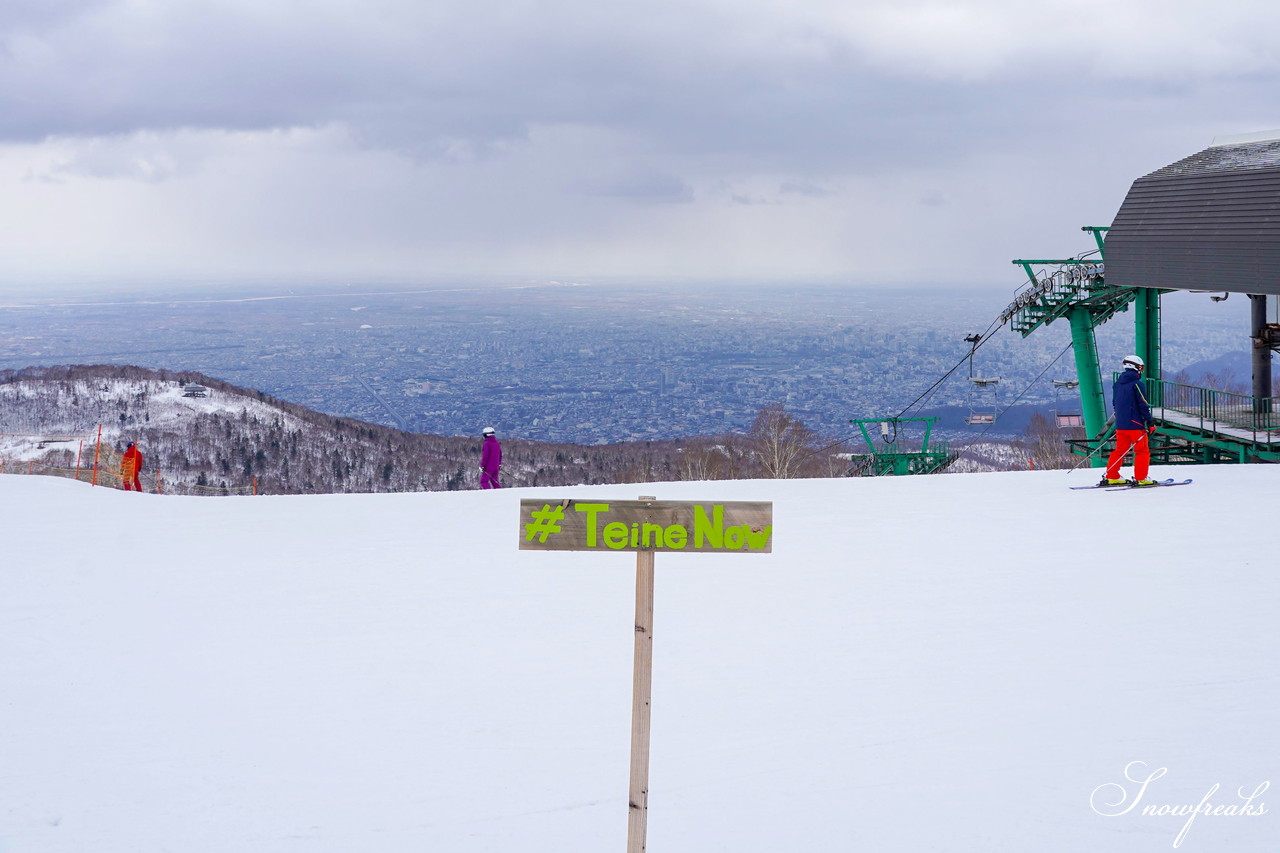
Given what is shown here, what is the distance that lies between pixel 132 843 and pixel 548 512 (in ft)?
9.81

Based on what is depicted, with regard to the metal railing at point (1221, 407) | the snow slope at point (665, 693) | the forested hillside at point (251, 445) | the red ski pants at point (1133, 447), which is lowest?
the forested hillside at point (251, 445)

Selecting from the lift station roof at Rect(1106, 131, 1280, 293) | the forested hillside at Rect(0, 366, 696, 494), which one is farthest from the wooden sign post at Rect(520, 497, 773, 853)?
the forested hillside at Rect(0, 366, 696, 494)

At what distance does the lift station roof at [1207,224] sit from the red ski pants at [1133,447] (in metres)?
12.0

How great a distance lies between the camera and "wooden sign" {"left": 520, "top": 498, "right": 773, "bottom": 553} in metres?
4.99

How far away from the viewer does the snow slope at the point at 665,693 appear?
581 cm

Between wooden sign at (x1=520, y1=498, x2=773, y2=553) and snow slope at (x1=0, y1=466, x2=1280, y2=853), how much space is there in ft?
5.70

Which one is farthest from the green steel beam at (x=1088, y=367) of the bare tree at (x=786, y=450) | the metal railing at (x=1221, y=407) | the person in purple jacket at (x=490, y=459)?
the person in purple jacket at (x=490, y=459)

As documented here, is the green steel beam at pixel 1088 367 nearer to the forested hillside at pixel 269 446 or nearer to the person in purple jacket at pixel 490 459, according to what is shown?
the person in purple jacket at pixel 490 459

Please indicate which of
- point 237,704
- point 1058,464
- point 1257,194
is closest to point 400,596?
point 237,704

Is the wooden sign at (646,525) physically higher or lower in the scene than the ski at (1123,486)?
higher

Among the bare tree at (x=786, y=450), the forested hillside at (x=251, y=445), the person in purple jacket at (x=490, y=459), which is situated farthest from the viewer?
the forested hillside at (x=251, y=445)

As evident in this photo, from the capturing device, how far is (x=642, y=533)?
504cm

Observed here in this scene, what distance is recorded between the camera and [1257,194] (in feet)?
82.0

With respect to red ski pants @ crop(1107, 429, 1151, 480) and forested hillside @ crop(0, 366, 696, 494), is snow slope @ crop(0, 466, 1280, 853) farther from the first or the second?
forested hillside @ crop(0, 366, 696, 494)
